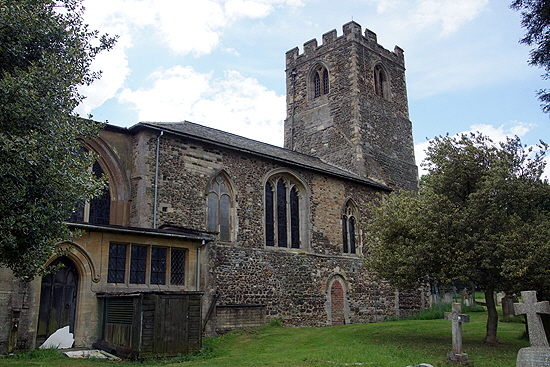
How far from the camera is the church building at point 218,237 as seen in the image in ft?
39.3

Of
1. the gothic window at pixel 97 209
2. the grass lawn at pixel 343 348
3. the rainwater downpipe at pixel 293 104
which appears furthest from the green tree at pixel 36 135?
the rainwater downpipe at pixel 293 104

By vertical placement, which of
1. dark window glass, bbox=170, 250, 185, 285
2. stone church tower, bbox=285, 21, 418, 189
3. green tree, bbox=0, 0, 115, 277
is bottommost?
dark window glass, bbox=170, 250, 185, 285

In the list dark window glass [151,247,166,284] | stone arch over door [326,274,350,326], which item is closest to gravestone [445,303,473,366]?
dark window glass [151,247,166,284]

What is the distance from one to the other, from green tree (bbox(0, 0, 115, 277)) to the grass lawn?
307 cm

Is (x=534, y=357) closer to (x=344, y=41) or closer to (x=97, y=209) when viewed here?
(x=97, y=209)

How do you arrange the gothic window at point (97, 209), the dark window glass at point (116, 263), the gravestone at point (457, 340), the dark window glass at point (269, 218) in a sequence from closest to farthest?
the gravestone at point (457, 340)
the dark window glass at point (116, 263)
the gothic window at point (97, 209)
the dark window glass at point (269, 218)

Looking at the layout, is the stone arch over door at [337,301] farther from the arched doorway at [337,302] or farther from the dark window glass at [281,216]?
the dark window glass at [281,216]

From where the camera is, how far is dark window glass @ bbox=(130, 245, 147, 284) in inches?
558

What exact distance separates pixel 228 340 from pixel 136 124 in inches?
313

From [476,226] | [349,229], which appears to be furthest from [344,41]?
[476,226]

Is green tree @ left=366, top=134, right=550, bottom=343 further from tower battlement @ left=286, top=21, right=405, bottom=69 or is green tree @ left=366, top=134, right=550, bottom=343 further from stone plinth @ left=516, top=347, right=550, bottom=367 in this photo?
tower battlement @ left=286, top=21, right=405, bottom=69

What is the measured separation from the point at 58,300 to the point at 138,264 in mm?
2430

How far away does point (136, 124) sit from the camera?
17203 mm

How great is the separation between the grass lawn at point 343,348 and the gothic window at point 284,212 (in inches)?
178
